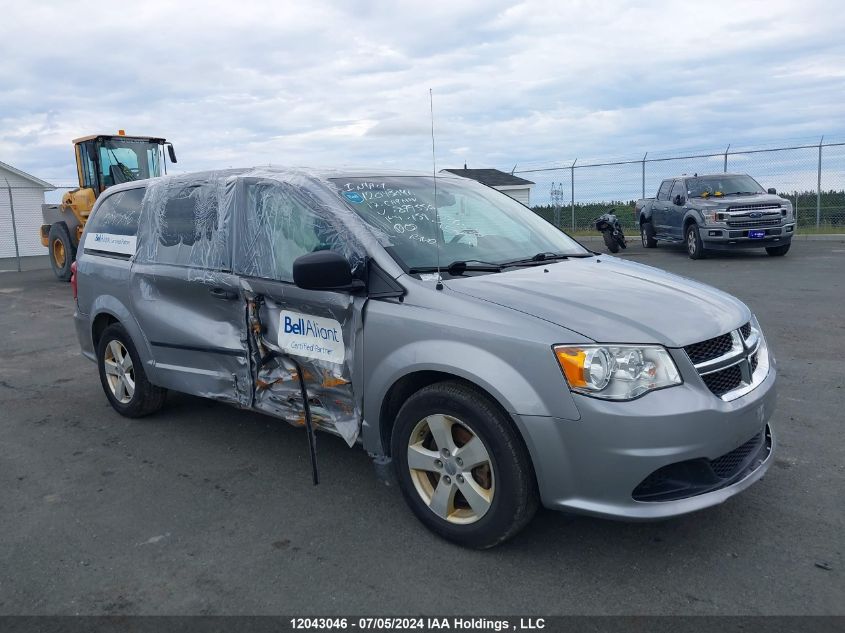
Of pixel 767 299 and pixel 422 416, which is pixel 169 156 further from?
pixel 422 416

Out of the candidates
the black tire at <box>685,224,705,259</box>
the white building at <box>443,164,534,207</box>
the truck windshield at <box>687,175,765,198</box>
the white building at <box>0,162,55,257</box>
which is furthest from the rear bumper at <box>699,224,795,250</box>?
the white building at <box>0,162,55,257</box>

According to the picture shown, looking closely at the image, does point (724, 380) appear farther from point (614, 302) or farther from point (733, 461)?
point (614, 302)

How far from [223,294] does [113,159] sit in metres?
13.4

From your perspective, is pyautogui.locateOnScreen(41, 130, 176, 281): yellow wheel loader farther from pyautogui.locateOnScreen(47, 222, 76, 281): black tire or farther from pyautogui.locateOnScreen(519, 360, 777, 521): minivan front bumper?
pyautogui.locateOnScreen(519, 360, 777, 521): minivan front bumper

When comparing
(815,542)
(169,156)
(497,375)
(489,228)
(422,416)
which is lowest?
(815,542)

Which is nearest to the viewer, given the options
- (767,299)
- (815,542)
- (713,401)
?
(713,401)

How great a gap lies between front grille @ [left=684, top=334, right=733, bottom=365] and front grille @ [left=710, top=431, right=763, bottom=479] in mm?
414

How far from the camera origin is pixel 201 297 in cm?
452

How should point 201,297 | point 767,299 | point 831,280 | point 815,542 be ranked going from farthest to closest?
point 831,280
point 767,299
point 201,297
point 815,542

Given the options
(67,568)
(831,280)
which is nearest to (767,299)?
(831,280)

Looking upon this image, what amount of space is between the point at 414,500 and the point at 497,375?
0.85 m

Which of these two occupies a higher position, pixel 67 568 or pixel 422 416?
pixel 422 416

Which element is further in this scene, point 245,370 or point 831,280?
point 831,280

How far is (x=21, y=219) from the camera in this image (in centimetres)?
3052
